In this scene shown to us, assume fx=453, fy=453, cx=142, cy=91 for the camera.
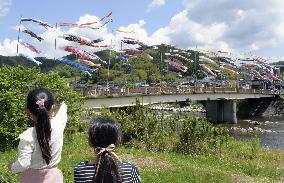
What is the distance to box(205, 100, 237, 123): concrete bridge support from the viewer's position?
234 feet

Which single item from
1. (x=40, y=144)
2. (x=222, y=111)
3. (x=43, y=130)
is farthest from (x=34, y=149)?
(x=222, y=111)

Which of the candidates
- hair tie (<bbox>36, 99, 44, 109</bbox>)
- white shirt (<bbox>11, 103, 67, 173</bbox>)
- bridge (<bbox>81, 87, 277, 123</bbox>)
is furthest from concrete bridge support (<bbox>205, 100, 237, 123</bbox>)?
hair tie (<bbox>36, 99, 44, 109</bbox>)

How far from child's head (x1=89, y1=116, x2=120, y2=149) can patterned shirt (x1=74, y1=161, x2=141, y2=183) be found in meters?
0.19

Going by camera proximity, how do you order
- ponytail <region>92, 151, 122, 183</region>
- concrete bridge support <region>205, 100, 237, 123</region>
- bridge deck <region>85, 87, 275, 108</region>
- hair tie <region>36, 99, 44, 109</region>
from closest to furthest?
ponytail <region>92, 151, 122, 183</region> < hair tie <region>36, 99, 44, 109</region> < bridge deck <region>85, 87, 275, 108</region> < concrete bridge support <region>205, 100, 237, 123</region>

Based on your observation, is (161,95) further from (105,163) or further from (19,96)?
(105,163)

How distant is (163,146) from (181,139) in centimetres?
116

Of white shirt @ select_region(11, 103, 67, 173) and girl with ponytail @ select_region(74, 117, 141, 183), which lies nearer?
girl with ponytail @ select_region(74, 117, 141, 183)

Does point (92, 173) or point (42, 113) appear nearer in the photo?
point (92, 173)

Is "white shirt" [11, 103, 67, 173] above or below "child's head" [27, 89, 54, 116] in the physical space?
below

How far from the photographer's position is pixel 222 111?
7381 cm

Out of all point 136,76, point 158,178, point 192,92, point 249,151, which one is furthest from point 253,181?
point 136,76

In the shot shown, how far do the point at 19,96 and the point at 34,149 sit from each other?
52.8ft

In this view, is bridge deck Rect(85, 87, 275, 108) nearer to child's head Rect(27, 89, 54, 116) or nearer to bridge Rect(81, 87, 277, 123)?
bridge Rect(81, 87, 277, 123)

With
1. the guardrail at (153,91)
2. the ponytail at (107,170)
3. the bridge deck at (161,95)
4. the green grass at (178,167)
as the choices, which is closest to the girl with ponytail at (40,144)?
the ponytail at (107,170)
